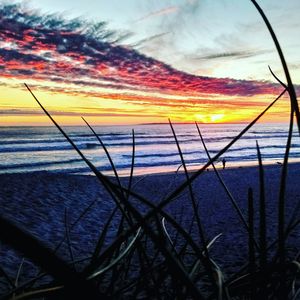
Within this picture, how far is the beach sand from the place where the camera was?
529 cm

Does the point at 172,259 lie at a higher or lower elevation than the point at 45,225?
lower

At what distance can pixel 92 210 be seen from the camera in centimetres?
845

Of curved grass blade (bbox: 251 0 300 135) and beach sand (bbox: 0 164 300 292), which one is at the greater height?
beach sand (bbox: 0 164 300 292)

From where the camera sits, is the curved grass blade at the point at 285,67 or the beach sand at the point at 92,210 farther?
the beach sand at the point at 92,210

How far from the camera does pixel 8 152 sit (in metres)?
23.2

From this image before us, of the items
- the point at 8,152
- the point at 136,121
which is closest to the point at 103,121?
the point at 136,121

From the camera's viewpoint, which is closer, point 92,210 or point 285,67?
point 285,67

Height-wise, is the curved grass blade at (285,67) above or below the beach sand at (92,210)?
below

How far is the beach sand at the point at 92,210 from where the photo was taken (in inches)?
208

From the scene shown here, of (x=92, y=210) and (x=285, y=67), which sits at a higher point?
(x=92, y=210)

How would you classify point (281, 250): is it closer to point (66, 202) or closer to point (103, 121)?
point (66, 202)

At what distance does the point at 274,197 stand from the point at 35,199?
6431mm

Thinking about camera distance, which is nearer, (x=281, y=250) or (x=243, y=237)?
(x=281, y=250)

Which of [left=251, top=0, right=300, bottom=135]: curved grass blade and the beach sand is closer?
[left=251, top=0, right=300, bottom=135]: curved grass blade
